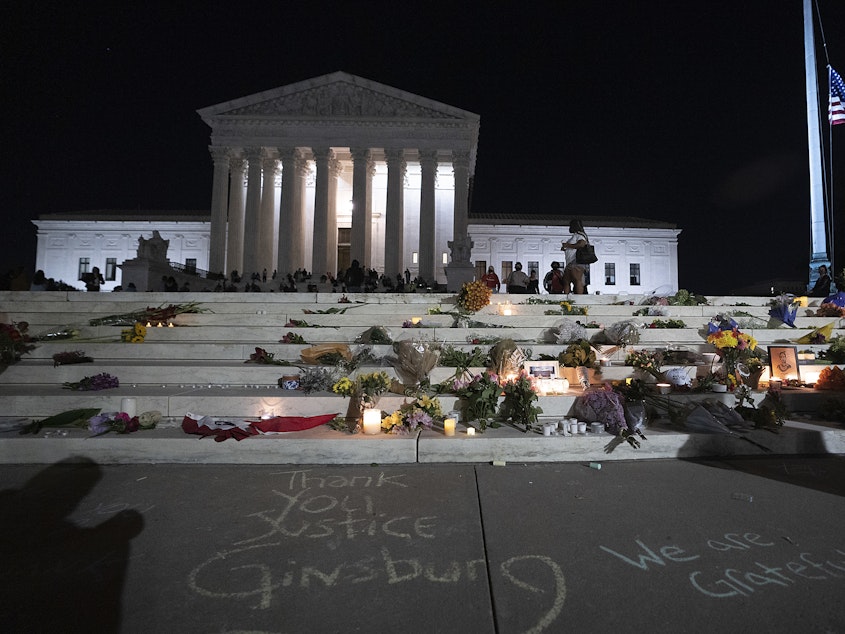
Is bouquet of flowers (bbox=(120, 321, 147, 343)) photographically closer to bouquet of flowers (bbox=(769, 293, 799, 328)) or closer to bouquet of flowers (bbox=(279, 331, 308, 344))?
bouquet of flowers (bbox=(279, 331, 308, 344))

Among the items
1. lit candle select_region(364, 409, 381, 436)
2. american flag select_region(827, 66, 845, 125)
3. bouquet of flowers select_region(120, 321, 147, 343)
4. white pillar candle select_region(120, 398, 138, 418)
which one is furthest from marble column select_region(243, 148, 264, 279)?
american flag select_region(827, 66, 845, 125)

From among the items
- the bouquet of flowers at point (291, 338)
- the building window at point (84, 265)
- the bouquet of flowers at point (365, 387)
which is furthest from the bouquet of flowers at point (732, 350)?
the building window at point (84, 265)

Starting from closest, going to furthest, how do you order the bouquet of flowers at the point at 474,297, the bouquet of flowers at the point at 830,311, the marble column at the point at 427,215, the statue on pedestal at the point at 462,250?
the bouquet of flowers at the point at 830,311 < the bouquet of flowers at the point at 474,297 < the statue on pedestal at the point at 462,250 < the marble column at the point at 427,215

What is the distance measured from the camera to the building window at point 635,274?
152 ft

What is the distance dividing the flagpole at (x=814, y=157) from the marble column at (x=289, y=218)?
1170 inches

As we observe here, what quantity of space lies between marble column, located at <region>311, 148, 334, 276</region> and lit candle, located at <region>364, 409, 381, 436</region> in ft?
86.6

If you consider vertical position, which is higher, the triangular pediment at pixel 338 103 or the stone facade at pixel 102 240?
the triangular pediment at pixel 338 103

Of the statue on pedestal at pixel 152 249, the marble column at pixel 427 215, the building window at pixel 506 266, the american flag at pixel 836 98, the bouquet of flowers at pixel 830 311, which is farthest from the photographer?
the building window at pixel 506 266

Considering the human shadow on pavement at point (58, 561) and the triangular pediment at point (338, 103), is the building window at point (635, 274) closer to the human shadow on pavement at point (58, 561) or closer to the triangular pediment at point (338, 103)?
the triangular pediment at point (338, 103)

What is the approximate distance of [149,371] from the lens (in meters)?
6.72

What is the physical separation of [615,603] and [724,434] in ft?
12.3

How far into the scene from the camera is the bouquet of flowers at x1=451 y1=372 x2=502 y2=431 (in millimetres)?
5707

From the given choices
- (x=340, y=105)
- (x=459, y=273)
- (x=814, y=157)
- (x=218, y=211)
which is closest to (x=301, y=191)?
(x=218, y=211)

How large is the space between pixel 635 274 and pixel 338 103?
3523 centimetres
